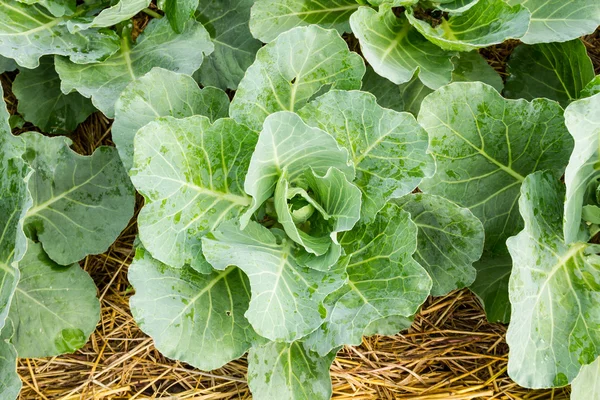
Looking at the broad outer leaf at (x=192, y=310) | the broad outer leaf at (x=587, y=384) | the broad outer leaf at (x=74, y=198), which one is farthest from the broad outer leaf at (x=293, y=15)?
the broad outer leaf at (x=587, y=384)

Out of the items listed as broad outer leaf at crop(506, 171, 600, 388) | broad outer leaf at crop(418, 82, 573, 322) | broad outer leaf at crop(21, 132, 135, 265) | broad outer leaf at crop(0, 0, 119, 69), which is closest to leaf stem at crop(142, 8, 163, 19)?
broad outer leaf at crop(0, 0, 119, 69)

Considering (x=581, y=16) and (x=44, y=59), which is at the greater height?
(x=581, y=16)

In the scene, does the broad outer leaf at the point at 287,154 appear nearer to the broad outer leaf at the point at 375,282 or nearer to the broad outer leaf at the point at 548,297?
the broad outer leaf at the point at 375,282

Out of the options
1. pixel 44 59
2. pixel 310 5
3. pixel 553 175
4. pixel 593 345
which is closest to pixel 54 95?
pixel 44 59

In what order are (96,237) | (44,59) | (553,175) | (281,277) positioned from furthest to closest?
1. (44,59)
2. (96,237)
3. (553,175)
4. (281,277)

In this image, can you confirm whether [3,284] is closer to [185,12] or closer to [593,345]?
[185,12]

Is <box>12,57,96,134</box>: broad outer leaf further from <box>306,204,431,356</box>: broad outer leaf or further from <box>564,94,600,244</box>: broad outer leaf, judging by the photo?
<box>564,94,600,244</box>: broad outer leaf
